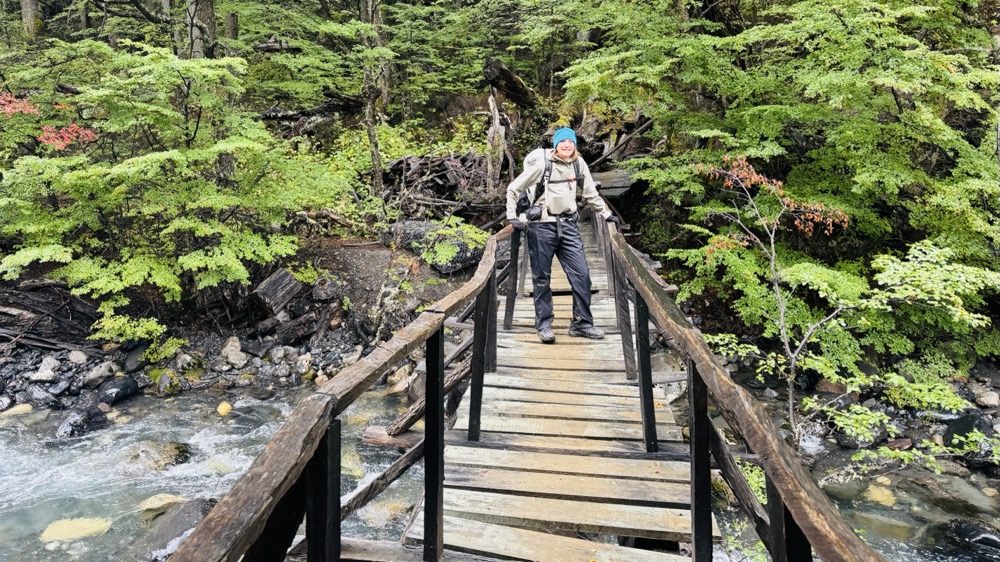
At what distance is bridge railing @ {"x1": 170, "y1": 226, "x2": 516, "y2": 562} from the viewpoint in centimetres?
109

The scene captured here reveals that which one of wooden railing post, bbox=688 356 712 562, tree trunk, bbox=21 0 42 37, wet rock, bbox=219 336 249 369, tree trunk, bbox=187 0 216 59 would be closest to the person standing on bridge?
wooden railing post, bbox=688 356 712 562

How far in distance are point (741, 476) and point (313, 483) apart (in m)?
2.07

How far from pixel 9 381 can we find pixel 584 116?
1416 cm

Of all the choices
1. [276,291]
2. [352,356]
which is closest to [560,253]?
[352,356]

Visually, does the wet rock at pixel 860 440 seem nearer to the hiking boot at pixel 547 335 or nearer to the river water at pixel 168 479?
the river water at pixel 168 479

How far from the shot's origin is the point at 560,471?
3293mm

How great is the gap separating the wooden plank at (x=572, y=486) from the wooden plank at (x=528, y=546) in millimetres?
326

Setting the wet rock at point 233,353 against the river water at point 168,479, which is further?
the wet rock at point 233,353

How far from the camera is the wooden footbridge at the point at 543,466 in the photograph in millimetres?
1286

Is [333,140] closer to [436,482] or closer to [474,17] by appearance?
[474,17]

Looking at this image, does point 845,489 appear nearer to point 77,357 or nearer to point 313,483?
point 313,483

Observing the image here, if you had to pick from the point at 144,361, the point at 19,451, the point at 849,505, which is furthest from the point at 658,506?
the point at 144,361

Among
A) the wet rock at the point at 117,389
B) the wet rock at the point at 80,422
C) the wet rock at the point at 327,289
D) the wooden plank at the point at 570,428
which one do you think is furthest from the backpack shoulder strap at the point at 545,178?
the wet rock at the point at 117,389

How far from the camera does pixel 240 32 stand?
15383 millimetres
